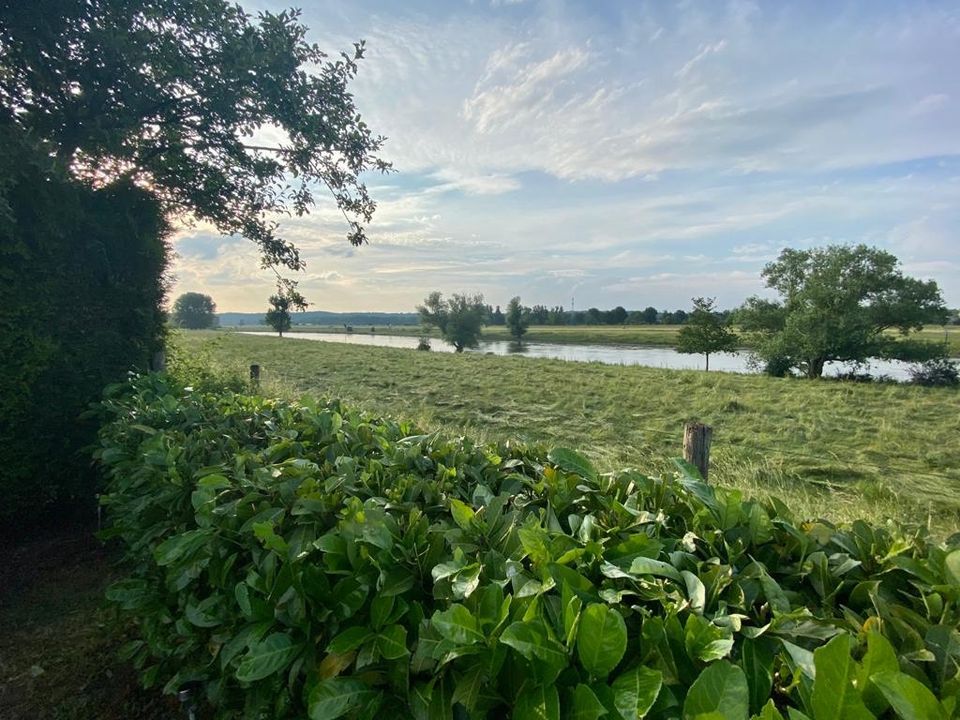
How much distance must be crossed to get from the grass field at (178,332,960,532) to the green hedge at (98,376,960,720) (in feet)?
5.33

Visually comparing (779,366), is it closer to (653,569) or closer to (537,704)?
(653,569)

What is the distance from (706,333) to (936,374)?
10.6 meters

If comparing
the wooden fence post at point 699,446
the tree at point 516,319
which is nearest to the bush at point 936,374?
the wooden fence post at point 699,446

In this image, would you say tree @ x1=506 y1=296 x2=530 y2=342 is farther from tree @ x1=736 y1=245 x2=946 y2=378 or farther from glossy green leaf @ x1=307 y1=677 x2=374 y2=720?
glossy green leaf @ x1=307 y1=677 x2=374 y2=720

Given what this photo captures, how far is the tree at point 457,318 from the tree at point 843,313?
2618 cm

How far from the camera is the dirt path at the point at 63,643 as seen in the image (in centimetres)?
235

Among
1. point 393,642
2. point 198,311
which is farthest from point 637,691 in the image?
point 198,311

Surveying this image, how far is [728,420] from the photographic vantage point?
35.8ft

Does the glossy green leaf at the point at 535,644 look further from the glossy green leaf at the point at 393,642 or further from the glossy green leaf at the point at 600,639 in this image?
the glossy green leaf at the point at 393,642

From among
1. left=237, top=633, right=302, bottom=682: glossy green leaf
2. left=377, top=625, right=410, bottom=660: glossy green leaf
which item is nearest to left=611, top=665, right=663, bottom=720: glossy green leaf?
left=377, top=625, right=410, bottom=660: glossy green leaf

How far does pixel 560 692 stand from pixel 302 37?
6.16 meters

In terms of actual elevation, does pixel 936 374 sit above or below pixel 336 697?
below

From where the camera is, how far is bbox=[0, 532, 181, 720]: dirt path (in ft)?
7.70

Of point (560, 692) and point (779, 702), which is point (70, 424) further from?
point (779, 702)
